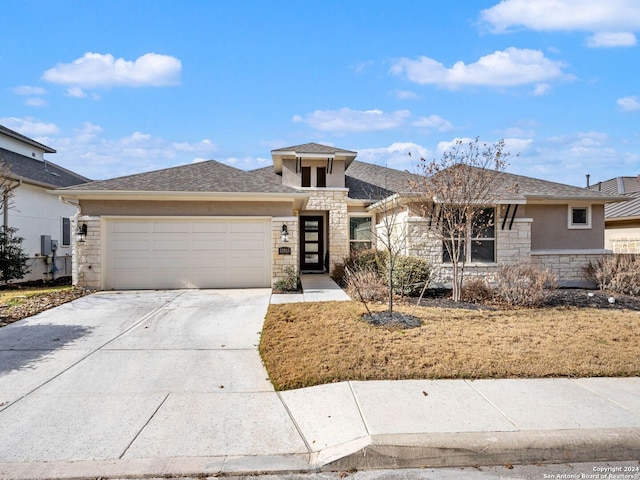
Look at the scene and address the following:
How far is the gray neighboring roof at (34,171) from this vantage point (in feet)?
50.2

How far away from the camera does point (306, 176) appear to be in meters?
16.8

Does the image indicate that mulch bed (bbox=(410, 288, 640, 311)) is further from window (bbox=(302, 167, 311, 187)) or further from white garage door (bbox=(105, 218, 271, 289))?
window (bbox=(302, 167, 311, 187))

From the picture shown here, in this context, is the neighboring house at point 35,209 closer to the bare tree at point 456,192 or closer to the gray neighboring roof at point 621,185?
the bare tree at point 456,192

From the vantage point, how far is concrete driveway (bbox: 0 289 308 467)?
3531 mm

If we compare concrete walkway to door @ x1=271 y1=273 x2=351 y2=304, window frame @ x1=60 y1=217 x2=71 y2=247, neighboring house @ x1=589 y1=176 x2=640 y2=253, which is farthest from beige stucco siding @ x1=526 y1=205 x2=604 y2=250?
window frame @ x1=60 y1=217 x2=71 y2=247

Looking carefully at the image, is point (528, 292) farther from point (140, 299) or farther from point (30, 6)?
point (30, 6)

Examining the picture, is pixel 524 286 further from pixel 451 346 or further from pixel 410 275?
pixel 451 346

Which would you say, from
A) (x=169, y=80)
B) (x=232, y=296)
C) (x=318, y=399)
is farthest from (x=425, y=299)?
(x=169, y=80)

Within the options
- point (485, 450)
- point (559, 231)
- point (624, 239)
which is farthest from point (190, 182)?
point (624, 239)

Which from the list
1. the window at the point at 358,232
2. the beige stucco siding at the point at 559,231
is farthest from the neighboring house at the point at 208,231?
the window at the point at 358,232

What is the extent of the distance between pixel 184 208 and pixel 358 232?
7670mm

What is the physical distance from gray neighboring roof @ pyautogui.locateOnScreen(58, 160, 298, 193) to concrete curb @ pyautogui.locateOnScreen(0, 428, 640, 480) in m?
9.02

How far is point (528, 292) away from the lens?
9.10 meters

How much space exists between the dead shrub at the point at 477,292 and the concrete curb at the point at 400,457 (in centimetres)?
629
